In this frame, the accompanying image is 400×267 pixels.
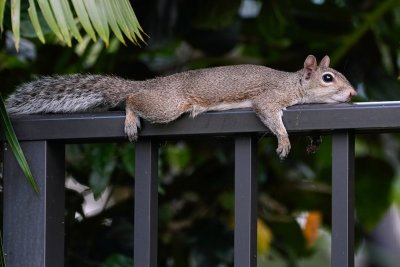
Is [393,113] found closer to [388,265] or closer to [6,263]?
[6,263]

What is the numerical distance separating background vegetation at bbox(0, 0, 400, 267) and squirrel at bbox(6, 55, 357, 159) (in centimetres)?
61

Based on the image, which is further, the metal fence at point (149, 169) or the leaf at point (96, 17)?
the leaf at point (96, 17)

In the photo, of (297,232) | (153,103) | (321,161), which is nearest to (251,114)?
(153,103)

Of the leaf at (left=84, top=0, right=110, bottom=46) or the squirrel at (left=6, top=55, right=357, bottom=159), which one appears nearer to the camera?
the leaf at (left=84, top=0, right=110, bottom=46)

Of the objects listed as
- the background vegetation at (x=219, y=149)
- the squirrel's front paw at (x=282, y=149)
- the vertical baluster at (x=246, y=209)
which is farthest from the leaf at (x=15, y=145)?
the background vegetation at (x=219, y=149)

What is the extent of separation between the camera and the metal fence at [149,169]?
1.52 metres

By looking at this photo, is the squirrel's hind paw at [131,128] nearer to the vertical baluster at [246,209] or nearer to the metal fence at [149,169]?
the metal fence at [149,169]

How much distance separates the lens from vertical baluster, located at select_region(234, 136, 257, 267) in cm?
158

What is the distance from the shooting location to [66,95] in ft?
6.56

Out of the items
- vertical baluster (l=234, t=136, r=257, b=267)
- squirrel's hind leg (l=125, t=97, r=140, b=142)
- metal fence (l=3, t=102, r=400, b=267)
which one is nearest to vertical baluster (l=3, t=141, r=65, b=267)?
metal fence (l=3, t=102, r=400, b=267)

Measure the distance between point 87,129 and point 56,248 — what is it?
244 millimetres

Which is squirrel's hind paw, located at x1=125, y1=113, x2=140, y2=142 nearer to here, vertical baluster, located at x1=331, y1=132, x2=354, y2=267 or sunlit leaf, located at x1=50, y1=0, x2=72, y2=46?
sunlit leaf, located at x1=50, y1=0, x2=72, y2=46

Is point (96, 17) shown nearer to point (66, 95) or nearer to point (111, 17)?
point (111, 17)

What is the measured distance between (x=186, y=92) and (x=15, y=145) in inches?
20.4
